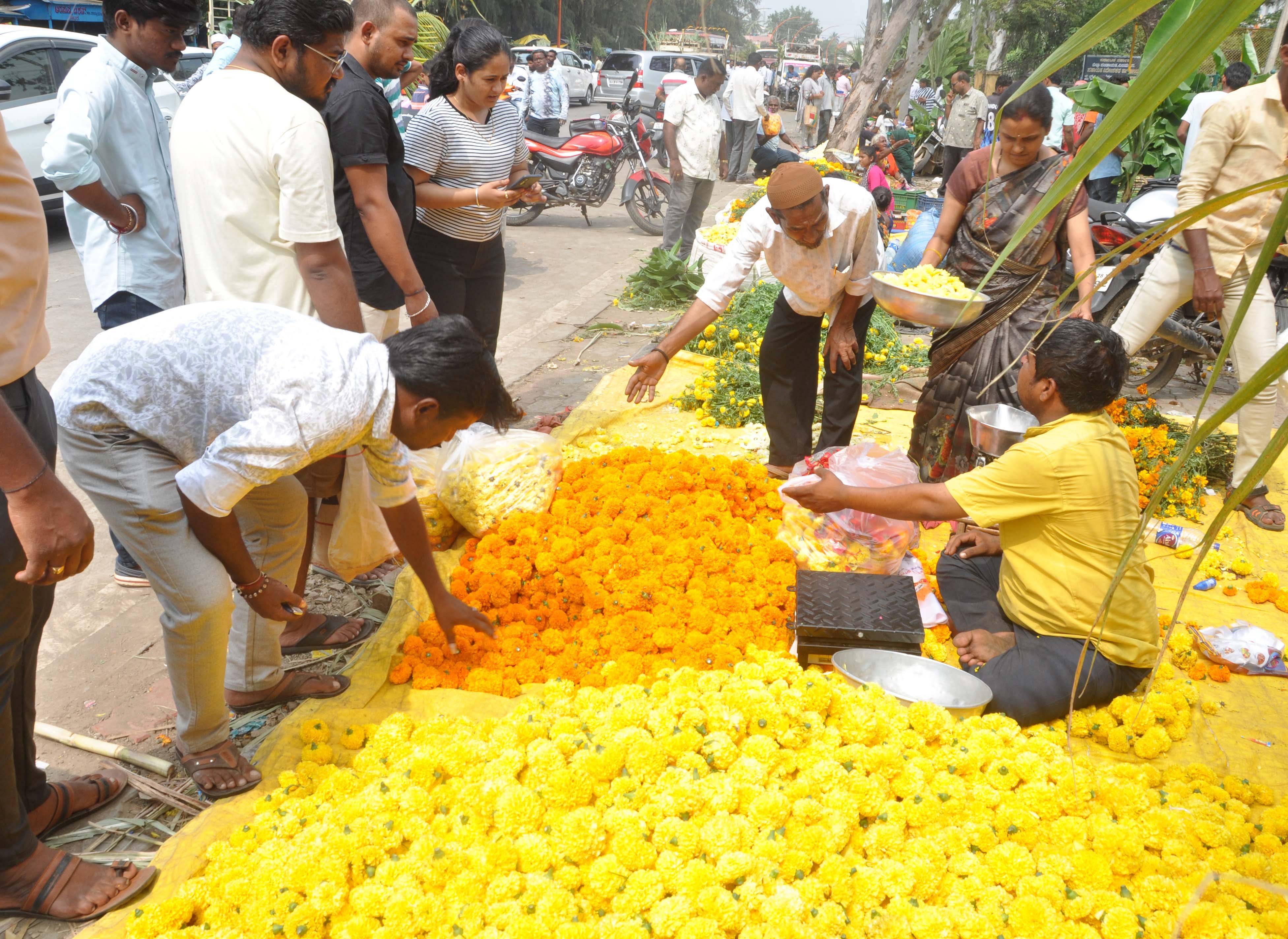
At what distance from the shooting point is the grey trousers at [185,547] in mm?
2020

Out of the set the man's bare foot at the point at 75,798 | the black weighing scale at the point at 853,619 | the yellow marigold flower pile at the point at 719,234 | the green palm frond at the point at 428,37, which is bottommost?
the man's bare foot at the point at 75,798

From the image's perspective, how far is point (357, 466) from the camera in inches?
116

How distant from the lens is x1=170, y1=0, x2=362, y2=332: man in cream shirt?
2.61m

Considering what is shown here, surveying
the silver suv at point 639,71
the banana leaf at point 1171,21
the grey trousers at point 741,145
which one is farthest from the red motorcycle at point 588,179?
the banana leaf at point 1171,21

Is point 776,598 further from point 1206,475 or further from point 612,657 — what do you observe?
point 1206,475

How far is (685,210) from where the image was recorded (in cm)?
836

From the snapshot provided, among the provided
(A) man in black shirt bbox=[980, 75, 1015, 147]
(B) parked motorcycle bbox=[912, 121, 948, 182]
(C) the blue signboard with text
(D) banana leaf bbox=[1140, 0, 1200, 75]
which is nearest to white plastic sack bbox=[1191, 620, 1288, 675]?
(D) banana leaf bbox=[1140, 0, 1200, 75]

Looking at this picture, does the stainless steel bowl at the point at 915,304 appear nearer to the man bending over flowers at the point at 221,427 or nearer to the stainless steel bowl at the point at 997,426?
the stainless steel bowl at the point at 997,426

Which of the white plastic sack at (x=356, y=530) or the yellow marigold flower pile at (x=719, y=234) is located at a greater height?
the yellow marigold flower pile at (x=719, y=234)

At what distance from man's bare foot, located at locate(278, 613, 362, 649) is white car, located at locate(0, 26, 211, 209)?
5910 millimetres

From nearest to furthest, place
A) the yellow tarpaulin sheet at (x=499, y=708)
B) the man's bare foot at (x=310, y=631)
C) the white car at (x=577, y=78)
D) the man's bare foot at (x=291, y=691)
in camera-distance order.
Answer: the yellow tarpaulin sheet at (x=499, y=708), the man's bare foot at (x=291, y=691), the man's bare foot at (x=310, y=631), the white car at (x=577, y=78)

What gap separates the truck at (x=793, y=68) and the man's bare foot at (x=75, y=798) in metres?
25.4

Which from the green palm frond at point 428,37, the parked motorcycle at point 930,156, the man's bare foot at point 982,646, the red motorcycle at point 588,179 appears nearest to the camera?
the man's bare foot at point 982,646

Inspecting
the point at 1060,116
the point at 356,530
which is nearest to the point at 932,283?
the point at 356,530
